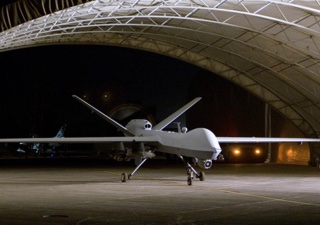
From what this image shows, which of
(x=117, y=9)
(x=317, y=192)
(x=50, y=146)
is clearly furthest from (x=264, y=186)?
(x=50, y=146)

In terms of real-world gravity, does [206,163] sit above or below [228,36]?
below

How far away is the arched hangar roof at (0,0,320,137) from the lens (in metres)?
31.0

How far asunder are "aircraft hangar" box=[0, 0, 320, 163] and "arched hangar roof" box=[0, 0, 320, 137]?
0.20 feet

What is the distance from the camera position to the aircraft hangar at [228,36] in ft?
102

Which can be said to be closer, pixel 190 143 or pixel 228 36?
pixel 190 143

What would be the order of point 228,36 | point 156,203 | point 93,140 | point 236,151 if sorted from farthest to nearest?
1. point 236,151
2. point 228,36
3. point 93,140
4. point 156,203

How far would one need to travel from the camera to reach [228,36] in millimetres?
38031

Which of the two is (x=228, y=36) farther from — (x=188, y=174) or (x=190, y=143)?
(x=190, y=143)

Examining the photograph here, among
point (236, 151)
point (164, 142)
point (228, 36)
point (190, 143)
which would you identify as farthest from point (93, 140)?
point (236, 151)

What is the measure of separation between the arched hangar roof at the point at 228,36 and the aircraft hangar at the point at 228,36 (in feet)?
0.20

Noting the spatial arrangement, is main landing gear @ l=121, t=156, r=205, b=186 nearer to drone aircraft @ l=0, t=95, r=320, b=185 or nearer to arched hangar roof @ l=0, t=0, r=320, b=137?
drone aircraft @ l=0, t=95, r=320, b=185

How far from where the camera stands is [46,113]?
89.9 metres

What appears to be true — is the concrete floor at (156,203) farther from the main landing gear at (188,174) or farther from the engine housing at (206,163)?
the engine housing at (206,163)

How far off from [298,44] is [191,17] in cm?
706
